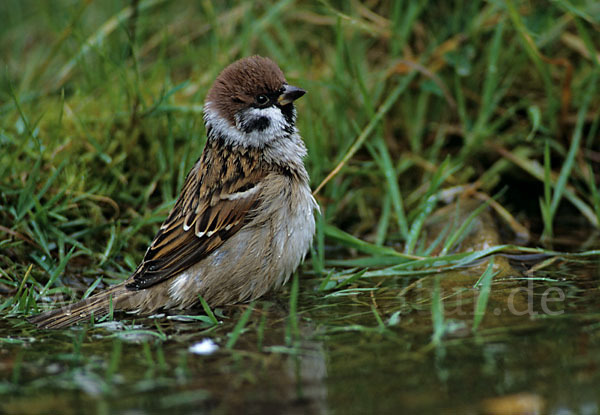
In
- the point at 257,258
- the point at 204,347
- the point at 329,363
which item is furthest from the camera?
the point at 257,258

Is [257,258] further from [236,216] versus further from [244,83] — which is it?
[244,83]

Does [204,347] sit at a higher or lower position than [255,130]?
lower

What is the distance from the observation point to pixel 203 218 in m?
3.90

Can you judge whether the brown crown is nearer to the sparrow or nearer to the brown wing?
the sparrow

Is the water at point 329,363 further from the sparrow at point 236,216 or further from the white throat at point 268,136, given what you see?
→ the white throat at point 268,136

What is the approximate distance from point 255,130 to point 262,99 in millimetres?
178

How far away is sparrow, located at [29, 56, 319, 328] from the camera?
3.82 meters

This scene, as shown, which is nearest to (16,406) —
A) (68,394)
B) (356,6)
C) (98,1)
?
(68,394)

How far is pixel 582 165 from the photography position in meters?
5.05

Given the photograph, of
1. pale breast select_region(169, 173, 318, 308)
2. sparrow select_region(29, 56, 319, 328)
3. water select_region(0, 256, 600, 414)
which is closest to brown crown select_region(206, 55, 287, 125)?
sparrow select_region(29, 56, 319, 328)

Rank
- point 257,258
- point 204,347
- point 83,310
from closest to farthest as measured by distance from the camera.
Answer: point 204,347
point 83,310
point 257,258

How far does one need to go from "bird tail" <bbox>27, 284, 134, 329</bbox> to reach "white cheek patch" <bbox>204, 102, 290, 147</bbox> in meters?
1.01

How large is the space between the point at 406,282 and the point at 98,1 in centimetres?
477

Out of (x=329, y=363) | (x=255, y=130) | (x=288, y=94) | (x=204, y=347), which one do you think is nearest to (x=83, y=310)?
(x=204, y=347)
